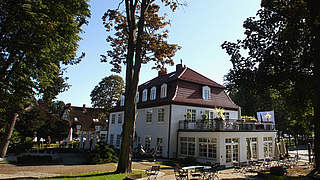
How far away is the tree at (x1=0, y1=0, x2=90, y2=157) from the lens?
11.4 meters

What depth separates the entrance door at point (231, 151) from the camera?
58.4 ft

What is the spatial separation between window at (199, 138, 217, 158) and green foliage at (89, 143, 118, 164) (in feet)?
25.1

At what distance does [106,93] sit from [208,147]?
88.4 feet

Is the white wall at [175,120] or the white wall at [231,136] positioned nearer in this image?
the white wall at [231,136]

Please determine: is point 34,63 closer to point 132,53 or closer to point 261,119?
point 132,53

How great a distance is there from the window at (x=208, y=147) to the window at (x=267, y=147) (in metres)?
6.96

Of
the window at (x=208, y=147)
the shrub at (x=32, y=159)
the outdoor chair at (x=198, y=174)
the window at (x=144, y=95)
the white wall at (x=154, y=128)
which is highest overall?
the window at (x=144, y=95)

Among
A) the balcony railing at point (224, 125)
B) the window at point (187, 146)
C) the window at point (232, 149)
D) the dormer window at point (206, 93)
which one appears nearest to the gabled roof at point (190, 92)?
the dormer window at point (206, 93)

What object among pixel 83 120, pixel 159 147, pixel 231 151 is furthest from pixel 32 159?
pixel 83 120

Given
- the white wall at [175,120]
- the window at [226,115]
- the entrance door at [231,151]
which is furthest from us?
the window at [226,115]

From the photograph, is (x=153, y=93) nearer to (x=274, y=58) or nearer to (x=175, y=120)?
(x=175, y=120)

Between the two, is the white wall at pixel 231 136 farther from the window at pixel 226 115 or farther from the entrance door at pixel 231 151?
Result: the window at pixel 226 115

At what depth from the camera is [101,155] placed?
17.9 meters

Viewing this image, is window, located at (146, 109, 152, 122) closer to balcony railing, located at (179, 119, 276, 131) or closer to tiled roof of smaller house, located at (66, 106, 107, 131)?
balcony railing, located at (179, 119, 276, 131)
